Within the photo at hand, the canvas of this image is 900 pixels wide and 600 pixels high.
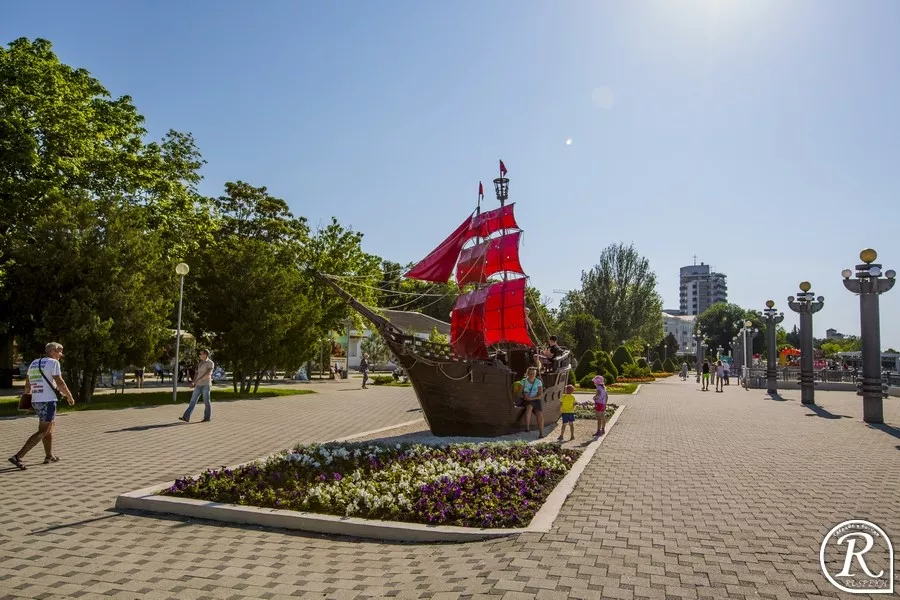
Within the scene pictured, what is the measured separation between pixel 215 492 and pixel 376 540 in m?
2.33

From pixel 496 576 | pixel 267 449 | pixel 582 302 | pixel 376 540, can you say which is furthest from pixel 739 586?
pixel 582 302

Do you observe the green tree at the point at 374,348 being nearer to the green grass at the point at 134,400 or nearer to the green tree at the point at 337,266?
the green tree at the point at 337,266

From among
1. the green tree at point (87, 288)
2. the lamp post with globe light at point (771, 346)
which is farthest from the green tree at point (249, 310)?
the lamp post with globe light at point (771, 346)

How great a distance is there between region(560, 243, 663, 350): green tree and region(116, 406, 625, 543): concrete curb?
184 ft

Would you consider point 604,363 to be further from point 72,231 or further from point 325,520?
point 325,520

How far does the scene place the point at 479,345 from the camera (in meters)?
17.3

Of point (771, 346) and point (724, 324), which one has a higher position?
point (724, 324)

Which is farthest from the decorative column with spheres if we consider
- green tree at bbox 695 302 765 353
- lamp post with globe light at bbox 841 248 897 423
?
green tree at bbox 695 302 765 353

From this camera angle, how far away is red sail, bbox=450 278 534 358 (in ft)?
57.0

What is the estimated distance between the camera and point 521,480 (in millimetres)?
7875

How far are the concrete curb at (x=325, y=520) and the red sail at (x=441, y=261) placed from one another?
33.9 feet

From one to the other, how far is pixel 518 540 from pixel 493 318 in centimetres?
1184

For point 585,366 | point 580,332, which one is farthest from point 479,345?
point 580,332

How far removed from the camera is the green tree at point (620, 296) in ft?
204
